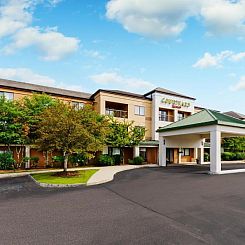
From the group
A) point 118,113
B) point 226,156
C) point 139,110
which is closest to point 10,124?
point 118,113

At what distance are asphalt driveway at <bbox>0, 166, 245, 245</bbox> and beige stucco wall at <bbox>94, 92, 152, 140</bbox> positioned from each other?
60.6 ft

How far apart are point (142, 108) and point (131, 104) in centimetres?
201

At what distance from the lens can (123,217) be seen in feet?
22.7

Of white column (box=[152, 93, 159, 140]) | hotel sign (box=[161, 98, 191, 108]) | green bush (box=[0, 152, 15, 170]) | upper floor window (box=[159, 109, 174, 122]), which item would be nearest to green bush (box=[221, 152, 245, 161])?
hotel sign (box=[161, 98, 191, 108])

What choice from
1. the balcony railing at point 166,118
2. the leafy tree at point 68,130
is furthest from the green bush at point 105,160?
the balcony railing at point 166,118

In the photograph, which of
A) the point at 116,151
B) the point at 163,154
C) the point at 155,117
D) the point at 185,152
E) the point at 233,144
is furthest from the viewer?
the point at 233,144

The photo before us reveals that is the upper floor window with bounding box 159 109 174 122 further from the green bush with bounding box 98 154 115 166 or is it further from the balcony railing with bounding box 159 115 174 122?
the green bush with bounding box 98 154 115 166

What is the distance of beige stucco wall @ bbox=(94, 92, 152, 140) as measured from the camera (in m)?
28.3

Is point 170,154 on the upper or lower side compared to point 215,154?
lower

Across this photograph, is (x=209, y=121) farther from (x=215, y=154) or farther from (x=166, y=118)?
(x=166, y=118)

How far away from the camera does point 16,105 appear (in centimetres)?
2241

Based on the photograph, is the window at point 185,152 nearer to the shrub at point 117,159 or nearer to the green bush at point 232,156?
the green bush at point 232,156

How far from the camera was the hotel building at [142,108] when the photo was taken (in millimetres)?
28269

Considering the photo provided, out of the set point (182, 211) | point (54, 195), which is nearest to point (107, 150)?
point (54, 195)
